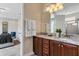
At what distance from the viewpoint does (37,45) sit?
2139 mm

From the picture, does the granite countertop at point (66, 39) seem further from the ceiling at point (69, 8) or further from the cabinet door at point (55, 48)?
the ceiling at point (69, 8)

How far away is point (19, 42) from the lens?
2.05 metres

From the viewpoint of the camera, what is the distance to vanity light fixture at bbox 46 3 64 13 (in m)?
2.02

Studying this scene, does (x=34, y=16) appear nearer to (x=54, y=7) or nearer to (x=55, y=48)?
(x=54, y=7)

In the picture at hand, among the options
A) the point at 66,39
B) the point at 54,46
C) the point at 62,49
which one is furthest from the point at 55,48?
the point at 66,39

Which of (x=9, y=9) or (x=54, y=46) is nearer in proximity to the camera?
(x=9, y=9)

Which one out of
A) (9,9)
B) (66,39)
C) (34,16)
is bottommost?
(66,39)

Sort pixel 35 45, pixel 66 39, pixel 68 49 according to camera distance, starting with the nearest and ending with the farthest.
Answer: pixel 68 49, pixel 66 39, pixel 35 45

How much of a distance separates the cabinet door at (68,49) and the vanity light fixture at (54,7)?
64 cm

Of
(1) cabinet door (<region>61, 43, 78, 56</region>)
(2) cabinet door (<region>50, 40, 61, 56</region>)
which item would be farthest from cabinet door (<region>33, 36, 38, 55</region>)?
(1) cabinet door (<region>61, 43, 78, 56</region>)

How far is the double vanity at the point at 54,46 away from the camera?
6.18ft

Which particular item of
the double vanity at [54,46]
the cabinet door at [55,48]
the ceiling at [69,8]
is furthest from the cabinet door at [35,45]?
the ceiling at [69,8]

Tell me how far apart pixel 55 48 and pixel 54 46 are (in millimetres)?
41

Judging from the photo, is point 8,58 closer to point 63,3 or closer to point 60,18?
point 60,18
